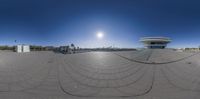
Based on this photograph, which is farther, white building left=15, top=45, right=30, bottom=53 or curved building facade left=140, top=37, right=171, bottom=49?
curved building facade left=140, top=37, right=171, bottom=49

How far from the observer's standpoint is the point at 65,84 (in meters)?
4.55

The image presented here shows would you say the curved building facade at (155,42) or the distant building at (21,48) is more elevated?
the curved building facade at (155,42)

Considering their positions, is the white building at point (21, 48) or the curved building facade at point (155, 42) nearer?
the white building at point (21, 48)

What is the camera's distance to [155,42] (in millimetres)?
62312

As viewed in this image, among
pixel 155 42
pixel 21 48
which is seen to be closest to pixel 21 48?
pixel 21 48

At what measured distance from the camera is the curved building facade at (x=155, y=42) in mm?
60781

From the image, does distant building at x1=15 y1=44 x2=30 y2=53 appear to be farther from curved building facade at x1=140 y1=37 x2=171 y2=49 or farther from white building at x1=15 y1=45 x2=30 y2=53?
curved building facade at x1=140 y1=37 x2=171 y2=49

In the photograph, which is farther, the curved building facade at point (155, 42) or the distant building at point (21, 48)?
the curved building facade at point (155, 42)

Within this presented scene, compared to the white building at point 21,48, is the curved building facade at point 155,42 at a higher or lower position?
higher

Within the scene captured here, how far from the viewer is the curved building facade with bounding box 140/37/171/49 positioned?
60.8 metres

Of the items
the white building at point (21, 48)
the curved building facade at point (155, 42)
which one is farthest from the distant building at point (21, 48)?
the curved building facade at point (155, 42)

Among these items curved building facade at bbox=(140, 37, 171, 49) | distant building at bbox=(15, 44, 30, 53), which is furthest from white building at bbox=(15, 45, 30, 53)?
curved building facade at bbox=(140, 37, 171, 49)

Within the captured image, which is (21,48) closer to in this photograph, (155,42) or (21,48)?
(21,48)

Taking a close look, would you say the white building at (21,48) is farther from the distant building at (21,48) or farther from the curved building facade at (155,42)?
the curved building facade at (155,42)
